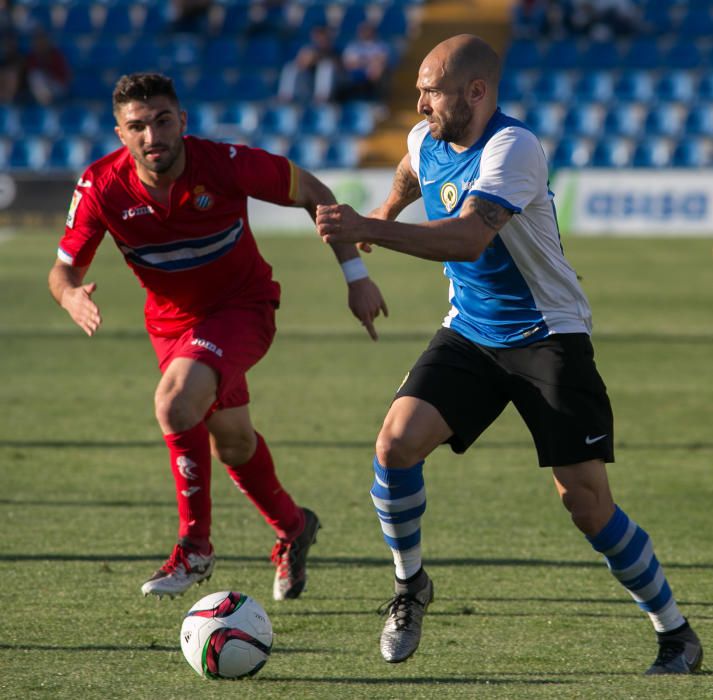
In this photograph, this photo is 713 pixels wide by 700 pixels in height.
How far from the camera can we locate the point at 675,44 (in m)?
26.5

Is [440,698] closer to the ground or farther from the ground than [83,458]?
farther from the ground

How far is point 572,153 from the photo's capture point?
2381 centimetres

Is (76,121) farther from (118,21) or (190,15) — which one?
(190,15)

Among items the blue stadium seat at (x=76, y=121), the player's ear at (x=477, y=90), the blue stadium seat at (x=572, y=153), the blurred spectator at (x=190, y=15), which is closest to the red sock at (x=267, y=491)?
the player's ear at (x=477, y=90)

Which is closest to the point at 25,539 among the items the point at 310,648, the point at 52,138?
the point at 310,648

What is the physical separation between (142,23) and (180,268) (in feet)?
80.1

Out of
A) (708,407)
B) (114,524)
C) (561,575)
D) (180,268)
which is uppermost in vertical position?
(180,268)

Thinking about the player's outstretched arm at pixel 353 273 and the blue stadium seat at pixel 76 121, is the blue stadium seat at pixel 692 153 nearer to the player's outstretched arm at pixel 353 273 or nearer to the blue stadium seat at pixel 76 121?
the blue stadium seat at pixel 76 121

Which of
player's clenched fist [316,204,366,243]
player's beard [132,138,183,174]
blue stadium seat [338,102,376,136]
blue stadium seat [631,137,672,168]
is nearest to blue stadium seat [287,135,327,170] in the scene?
blue stadium seat [338,102,376,136]

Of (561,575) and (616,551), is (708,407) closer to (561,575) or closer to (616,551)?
(561,575)

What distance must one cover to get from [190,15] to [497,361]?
2489 centimetres

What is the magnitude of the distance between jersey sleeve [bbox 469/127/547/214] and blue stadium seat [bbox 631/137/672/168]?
2000 cm

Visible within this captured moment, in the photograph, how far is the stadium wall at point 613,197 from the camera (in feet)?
69.5

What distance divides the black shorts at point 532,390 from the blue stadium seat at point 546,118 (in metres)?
20.7
